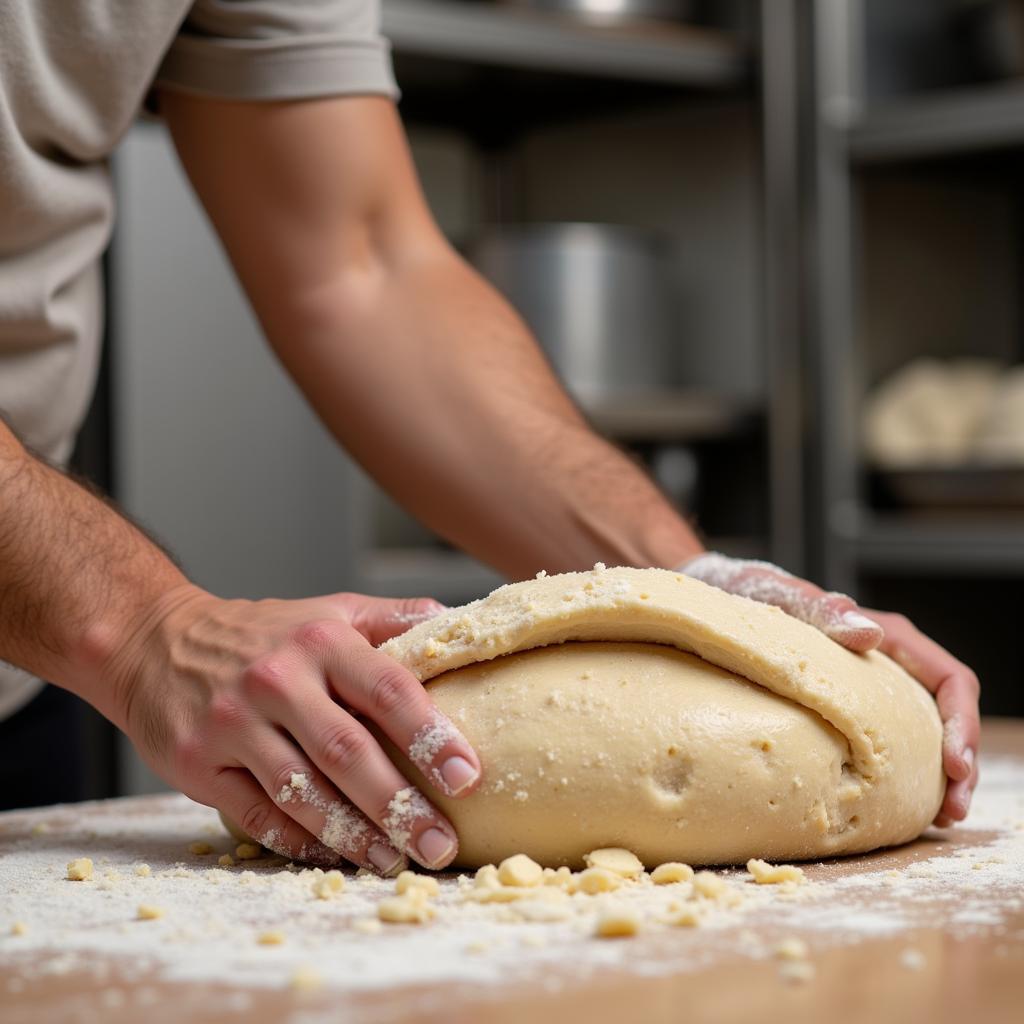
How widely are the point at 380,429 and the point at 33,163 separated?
38 cm

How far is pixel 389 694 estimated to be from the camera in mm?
942

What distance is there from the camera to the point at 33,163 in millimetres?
1331

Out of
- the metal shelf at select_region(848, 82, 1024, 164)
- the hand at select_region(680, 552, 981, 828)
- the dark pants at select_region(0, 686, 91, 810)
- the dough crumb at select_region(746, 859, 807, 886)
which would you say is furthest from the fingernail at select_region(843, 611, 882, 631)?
the metal shelf at select_region(848, 82, 1024, 164)

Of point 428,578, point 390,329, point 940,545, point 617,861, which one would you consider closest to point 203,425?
point 428,578

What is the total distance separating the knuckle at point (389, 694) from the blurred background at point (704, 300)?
4.48 ft

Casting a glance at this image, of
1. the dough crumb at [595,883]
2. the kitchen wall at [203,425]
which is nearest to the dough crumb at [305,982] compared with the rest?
the dough crumb at [595,883]

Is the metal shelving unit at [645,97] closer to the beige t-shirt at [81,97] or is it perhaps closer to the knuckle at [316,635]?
the beige t-shirt at [81,97]

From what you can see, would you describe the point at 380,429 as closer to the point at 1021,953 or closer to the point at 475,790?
the point at 475,790

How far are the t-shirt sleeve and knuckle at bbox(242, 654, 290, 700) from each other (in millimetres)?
666

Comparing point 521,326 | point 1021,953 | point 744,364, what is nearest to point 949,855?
point 1021,953

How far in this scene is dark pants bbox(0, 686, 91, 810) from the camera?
156 cm

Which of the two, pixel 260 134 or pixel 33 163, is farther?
pixel 260 134

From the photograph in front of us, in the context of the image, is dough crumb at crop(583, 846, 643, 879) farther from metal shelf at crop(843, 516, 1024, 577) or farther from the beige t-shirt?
metal shelf at crop(843, 516, 1024, 577)

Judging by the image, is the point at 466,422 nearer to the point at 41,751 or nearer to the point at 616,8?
the point at 41,751
